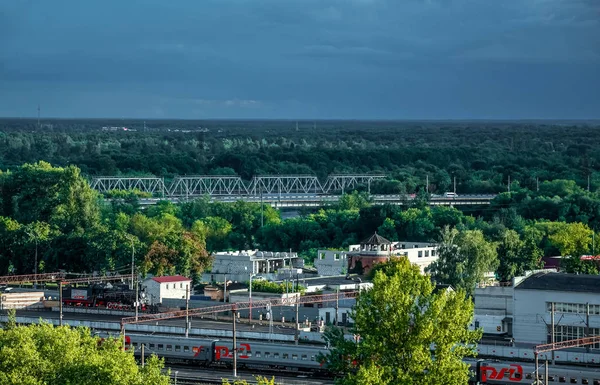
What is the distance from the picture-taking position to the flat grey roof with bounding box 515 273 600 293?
241ft

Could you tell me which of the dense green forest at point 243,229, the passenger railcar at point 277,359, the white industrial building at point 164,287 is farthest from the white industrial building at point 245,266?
the passenger railcar at point 277,359

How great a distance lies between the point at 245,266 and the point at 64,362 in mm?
53575

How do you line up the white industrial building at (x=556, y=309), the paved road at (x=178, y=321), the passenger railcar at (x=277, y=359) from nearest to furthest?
the passenger railcar at (x=277, y=359) → the white industrial building at (x=556, y=309) → the paved road at (x=178, y=321)

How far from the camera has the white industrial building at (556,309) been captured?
72750mm

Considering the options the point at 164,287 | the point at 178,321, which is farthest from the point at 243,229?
the point at 178,321

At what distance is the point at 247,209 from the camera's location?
138 metres

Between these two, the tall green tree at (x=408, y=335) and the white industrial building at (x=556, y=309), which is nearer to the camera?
the tall green tree at (x=408, y=335)

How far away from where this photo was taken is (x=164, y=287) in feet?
297

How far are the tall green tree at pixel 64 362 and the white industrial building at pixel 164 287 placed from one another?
113 ft

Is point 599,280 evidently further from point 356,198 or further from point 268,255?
point 356,198

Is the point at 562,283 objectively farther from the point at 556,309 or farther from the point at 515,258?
the point at 515,258

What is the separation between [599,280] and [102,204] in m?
80.4

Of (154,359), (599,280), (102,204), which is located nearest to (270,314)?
(599,280)

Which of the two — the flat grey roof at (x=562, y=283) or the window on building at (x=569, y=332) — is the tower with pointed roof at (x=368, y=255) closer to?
the flat grey roof at (x=562, y=283)
